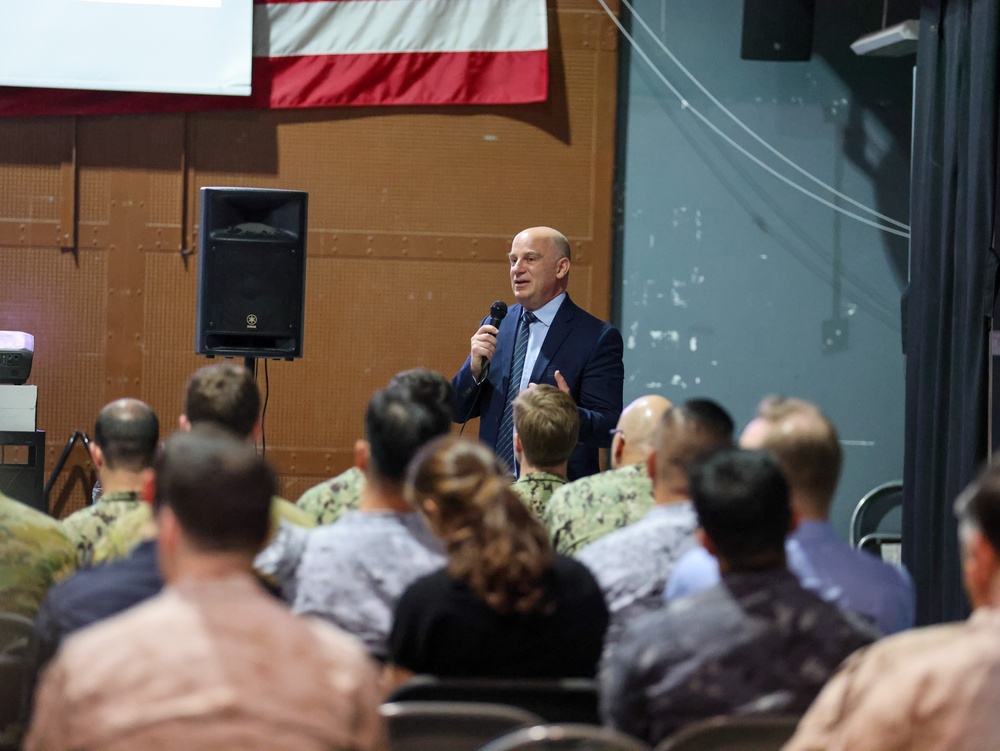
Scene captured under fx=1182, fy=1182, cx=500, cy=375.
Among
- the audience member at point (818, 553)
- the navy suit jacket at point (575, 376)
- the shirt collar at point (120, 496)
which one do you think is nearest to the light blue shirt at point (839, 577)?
the audience member at point (818, 553)

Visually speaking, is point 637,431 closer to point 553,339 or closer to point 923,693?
point 553,339

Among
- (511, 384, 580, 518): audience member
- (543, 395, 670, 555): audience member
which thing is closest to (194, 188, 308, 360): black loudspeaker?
(511, 384, 580, 518): audience member

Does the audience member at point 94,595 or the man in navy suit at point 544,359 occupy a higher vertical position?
the man in navy suit at point 544,359

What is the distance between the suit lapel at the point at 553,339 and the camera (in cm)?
436

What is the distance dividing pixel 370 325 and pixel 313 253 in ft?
1.45

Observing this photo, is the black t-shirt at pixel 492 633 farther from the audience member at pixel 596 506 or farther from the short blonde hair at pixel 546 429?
the short blonde hair at pixel 546 429

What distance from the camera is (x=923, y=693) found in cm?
158

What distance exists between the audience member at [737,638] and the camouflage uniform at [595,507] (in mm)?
963

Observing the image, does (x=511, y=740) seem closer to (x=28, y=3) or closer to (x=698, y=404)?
(x=698, y=404)

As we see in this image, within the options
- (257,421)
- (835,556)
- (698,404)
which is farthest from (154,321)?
(835,556)

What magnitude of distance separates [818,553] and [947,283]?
8.54 feet

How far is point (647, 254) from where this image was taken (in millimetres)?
5805

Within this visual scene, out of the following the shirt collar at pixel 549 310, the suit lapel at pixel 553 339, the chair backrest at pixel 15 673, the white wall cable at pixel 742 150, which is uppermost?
the white wall cable at pixel 742 150

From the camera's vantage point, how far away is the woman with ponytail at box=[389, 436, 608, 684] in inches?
77.1
